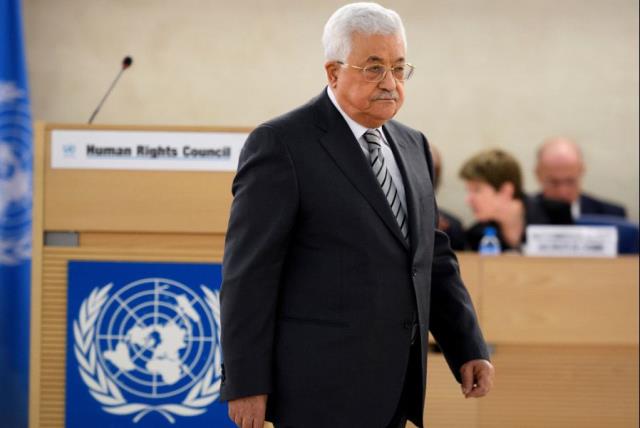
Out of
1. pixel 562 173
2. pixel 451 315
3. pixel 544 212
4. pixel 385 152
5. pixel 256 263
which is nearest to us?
pixel 256 263

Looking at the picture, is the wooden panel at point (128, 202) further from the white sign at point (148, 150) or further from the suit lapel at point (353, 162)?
the suit lapel at point (353, 162)

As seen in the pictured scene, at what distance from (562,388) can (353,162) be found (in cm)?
291

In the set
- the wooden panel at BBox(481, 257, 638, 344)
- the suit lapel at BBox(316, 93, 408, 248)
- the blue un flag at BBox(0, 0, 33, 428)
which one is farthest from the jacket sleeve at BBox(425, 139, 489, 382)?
the blue un flag at BBox(0, 0, 33, 428)

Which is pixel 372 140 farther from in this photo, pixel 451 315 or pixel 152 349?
pixel 152 349

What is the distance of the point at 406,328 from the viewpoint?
2117 mm

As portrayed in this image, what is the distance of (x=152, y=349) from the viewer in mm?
3141

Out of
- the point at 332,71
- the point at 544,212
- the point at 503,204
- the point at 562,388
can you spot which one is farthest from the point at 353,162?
the point at 544,212

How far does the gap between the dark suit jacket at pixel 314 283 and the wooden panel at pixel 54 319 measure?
118 centimetres

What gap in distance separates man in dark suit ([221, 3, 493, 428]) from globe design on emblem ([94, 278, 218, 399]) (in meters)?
1.08

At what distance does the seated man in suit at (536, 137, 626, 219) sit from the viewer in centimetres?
636

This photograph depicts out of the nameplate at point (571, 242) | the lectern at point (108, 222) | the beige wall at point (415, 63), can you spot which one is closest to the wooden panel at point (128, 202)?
the lectern at point (108, 222)

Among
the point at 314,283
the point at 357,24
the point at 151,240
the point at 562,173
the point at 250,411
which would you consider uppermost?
the point at 562,173

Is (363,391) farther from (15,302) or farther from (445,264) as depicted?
(15,302)

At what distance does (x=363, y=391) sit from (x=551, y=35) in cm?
548
